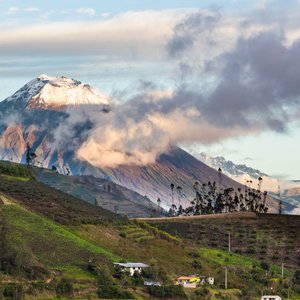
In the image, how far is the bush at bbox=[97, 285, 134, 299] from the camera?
17350 centimetres

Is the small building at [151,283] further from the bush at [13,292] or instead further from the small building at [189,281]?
the bush at [13,292]

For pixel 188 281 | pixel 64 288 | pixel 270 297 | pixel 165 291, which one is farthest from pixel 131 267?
pixel 64 288

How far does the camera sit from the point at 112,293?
174 metres

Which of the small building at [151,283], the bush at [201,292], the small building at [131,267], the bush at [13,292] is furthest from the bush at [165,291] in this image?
the bush at [13,292]

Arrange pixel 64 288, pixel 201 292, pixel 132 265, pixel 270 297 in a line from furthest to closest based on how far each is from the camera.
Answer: pixel 132 265 < pixel 270 297 < pixel 201 292 < pixel 64 288

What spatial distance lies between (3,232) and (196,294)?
3316cm

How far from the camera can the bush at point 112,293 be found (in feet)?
569

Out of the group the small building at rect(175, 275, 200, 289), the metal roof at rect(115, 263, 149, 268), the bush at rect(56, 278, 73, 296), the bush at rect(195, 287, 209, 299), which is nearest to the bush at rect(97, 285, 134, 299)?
the bush at rect(56, 278, 73, 296)

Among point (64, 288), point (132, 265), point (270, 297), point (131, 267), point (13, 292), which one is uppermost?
point (132, 265)

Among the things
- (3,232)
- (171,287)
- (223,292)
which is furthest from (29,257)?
(223,292)

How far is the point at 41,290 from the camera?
165375 millimetres

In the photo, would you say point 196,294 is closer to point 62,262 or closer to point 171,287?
point 171,287

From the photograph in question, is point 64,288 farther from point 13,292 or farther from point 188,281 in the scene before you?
point 188,281

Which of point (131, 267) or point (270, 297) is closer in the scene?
point (270, 297)
